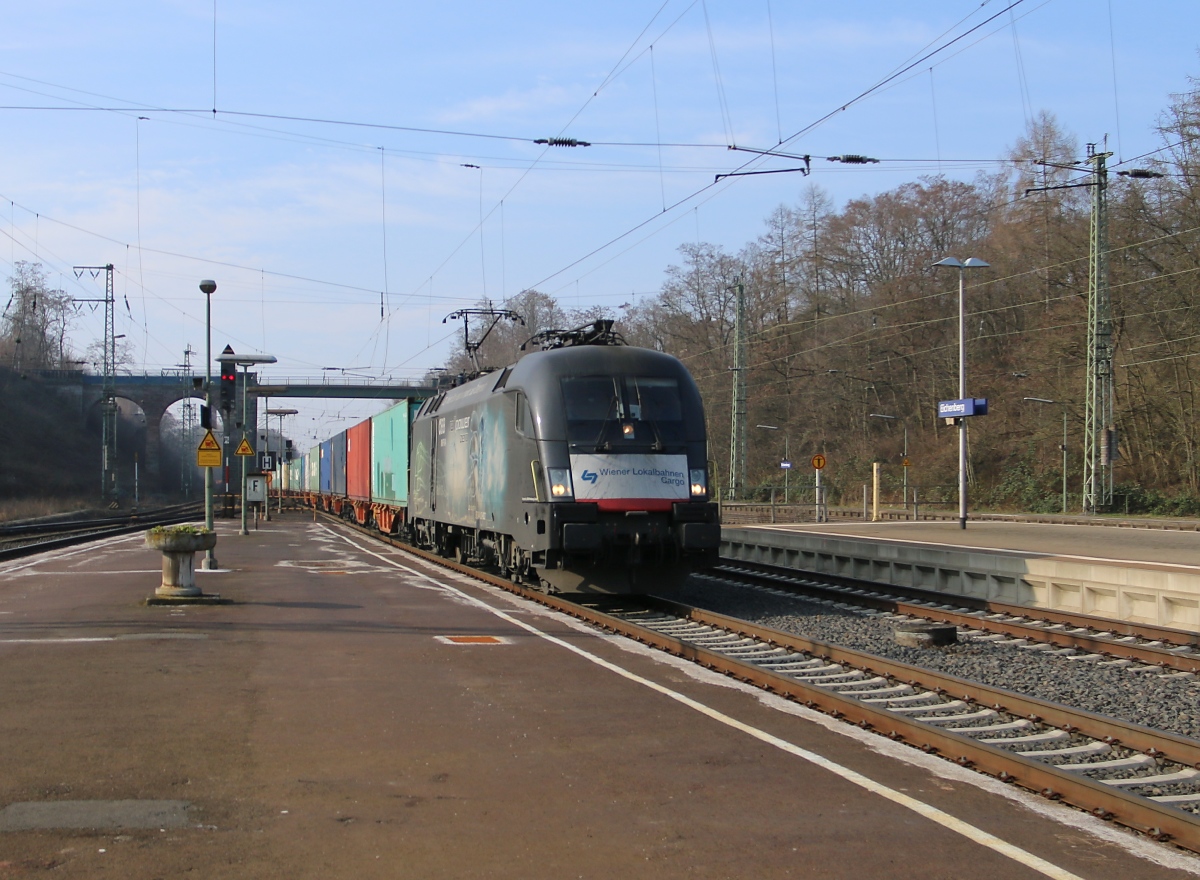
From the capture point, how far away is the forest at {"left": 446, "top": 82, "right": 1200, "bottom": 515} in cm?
4094

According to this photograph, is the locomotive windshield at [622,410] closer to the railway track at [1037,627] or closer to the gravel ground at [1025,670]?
the gravel ground at [1025,670]

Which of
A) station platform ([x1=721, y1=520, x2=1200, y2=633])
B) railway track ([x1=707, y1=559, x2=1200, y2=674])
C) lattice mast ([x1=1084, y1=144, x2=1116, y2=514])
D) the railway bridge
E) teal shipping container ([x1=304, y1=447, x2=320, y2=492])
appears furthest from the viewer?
the railway bridge

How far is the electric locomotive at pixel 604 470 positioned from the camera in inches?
579

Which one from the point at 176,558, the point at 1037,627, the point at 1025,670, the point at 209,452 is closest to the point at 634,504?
the point at 1037,627

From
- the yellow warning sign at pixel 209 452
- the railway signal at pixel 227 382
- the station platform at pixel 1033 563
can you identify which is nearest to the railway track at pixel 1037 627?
the station platform at pixel 1033 563

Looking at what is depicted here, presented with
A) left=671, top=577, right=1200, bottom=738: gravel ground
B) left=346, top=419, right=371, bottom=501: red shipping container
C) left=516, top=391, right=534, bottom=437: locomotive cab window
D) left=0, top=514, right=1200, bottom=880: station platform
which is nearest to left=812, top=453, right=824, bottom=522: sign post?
left=346, top=419, right=371, bottom=501: red shipping container

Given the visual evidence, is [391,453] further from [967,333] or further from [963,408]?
[967,333]

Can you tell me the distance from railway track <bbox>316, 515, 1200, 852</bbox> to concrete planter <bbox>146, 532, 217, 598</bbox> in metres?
6.05

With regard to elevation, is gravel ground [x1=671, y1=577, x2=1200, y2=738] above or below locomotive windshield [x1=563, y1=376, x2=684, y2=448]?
below

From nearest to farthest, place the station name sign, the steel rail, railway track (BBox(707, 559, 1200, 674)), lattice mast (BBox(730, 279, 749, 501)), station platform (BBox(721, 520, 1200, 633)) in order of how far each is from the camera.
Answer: the steel rail, railway track (BBox(707, 559, 1200, 674)), station platform (BBox(721, 520, 1200, 633)), the station name sign, lattice mast (BBox(730, 279, 749, 501))

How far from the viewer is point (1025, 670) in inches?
437

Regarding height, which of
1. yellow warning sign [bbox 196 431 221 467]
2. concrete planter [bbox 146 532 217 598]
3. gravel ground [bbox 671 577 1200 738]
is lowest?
gravel ground [bbox 671 577 1200 738]

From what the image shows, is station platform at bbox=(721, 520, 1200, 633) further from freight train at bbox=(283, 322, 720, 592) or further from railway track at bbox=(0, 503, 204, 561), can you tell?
railway track at bbox=(0, 503, 204, 561)

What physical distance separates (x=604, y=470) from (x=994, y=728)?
736 cm
